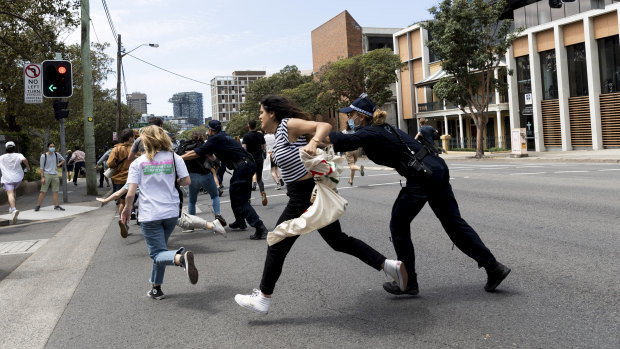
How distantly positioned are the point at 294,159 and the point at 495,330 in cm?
196

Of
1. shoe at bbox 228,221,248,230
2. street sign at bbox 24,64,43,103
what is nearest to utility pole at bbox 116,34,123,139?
street sign at bbox 24,64,43,103

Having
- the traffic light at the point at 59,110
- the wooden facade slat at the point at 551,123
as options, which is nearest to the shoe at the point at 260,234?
the traffic light at the point at 59,110

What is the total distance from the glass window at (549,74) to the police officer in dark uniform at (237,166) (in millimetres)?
30323

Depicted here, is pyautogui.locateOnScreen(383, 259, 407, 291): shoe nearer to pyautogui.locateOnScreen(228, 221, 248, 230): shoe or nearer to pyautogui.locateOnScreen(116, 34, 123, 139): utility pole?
pyautogui.locateOnScreen(228, 221, 248, 230): shoe

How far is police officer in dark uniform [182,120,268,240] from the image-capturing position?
804 centimetres

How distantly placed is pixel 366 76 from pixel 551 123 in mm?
16793

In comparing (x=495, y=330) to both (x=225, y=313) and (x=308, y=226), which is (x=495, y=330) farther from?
(x=225, y=313)

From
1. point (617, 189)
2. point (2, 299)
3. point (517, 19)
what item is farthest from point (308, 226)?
point (517, 19)

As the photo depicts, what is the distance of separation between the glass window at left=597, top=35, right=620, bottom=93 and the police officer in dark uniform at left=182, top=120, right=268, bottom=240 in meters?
28.3

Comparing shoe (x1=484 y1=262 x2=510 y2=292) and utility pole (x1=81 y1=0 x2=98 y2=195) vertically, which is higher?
utility pole (x1=81 y1=0 x2=98 y2=195)

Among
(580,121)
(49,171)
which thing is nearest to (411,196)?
(49,171)

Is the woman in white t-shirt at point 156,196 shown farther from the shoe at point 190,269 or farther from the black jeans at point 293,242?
the black jeans at point 293,242

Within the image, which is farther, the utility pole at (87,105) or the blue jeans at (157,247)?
the utility pole at (87,105)

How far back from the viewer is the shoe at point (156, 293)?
530cm
